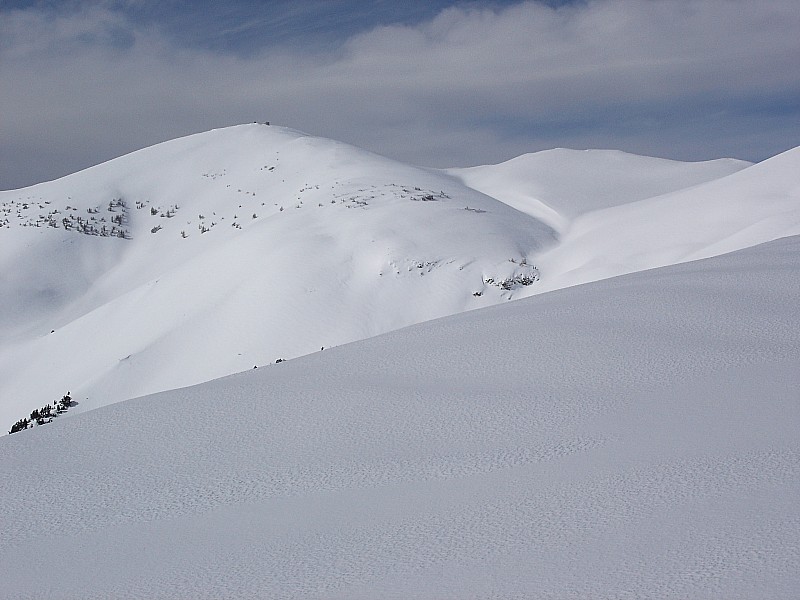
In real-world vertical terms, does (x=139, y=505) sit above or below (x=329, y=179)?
below

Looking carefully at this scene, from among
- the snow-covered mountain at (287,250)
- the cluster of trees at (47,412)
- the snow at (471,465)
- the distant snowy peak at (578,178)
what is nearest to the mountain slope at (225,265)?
the snow-covered mountain at (287,250)

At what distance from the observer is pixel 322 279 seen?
1616cm

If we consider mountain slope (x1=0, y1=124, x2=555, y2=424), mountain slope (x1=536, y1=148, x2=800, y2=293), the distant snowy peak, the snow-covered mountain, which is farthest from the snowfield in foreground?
the distant snowy peak

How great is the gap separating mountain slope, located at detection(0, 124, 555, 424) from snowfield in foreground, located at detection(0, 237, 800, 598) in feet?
28.7

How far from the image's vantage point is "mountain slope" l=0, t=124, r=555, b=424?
14.3 metres

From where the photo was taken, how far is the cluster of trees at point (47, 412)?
11.9 metres

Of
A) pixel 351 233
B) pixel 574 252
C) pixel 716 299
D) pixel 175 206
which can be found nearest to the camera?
pixel 716 299

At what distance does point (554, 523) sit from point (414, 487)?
2.39 feet

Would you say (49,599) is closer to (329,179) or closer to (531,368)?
(531,368)

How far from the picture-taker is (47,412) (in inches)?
490

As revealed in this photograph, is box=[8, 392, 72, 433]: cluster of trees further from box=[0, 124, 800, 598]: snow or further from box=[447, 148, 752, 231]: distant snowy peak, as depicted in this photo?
box=[447, 148, 752, 231]: distant snowy peak

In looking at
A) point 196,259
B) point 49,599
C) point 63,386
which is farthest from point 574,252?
point 49,599

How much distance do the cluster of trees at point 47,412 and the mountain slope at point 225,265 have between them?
0.34 meters

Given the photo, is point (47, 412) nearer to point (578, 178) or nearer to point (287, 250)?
point (287, 250)
